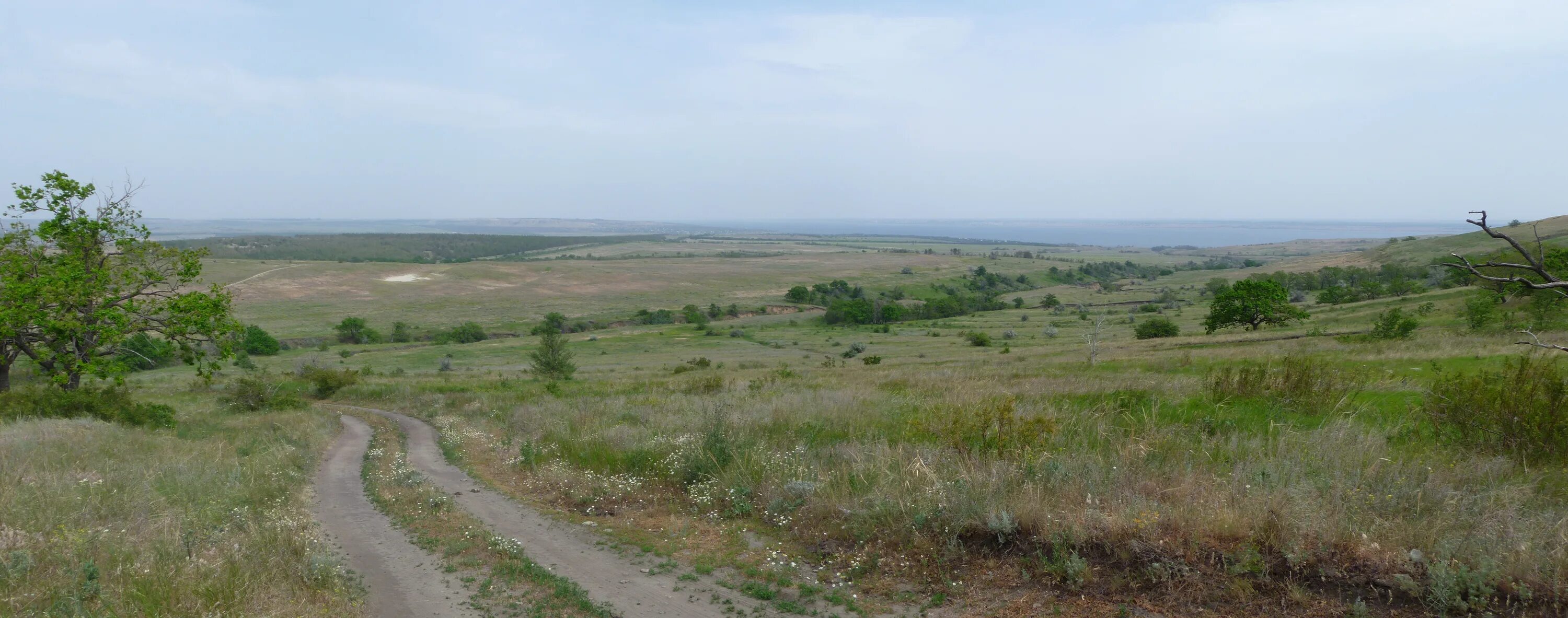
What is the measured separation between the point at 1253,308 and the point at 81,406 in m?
58.3

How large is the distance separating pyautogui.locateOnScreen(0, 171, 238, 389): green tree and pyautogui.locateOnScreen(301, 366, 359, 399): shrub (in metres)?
16.8

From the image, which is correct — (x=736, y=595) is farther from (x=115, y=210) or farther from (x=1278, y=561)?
(x=115, y=210)

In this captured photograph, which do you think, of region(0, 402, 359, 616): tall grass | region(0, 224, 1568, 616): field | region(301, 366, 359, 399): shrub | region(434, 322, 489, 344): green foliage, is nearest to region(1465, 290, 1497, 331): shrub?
region(0, 224, 1568, 616): field

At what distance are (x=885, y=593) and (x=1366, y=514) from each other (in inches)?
136

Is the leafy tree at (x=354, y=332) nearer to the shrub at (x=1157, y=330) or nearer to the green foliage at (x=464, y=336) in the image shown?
the green foliage at (x=464, y=336)

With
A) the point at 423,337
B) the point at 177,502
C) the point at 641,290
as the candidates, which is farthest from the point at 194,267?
the point at 641,290

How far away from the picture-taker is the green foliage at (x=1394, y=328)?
28766 millimetres

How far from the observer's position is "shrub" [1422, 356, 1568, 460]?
639 centimetres

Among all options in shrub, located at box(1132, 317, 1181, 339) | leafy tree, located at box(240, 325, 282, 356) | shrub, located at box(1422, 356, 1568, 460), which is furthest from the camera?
leafy tree, located at box(240, 325, 282, 356)

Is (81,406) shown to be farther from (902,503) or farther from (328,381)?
(902,503)

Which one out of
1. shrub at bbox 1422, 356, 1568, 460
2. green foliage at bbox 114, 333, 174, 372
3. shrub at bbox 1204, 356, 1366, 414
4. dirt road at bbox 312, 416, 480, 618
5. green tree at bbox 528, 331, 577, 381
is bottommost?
green tree at bbox 528, 331, 577, 381

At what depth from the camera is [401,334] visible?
86812 millimetres

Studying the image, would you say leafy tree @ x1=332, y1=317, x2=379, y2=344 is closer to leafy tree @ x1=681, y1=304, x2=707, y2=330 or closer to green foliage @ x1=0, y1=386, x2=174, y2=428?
leafy tree @ x1=681, y1=304, x2=707, y2=330

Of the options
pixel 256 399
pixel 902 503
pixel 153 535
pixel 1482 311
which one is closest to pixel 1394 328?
pixel 1482 311
